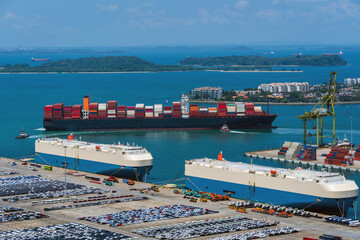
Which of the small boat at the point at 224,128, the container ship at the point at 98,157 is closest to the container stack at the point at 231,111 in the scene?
the small boat at the point at 224,128

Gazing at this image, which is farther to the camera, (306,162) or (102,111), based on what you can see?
(102,111)

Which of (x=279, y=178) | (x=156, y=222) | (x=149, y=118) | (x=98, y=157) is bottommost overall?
(x=156, y=222)

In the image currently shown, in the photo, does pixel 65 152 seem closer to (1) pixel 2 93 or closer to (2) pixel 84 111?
(2) pixel 84 111

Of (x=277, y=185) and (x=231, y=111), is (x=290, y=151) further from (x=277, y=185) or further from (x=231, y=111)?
(x=231, y=111)

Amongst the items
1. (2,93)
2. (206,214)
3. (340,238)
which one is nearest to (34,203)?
(206,214)

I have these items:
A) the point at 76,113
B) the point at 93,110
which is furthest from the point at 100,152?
the point at 76,113

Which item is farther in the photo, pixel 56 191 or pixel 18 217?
pixel 56 191
